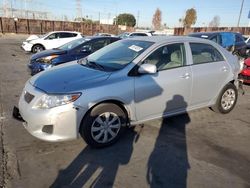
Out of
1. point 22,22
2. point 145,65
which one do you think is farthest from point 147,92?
point 22,22

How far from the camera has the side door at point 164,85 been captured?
13.1ft

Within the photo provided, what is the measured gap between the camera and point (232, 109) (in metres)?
5.77

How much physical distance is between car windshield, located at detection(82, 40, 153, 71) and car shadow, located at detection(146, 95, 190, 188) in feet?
3.32

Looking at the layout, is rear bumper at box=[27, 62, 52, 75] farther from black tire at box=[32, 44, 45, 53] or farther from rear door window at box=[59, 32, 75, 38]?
rear door window at box=[59, 32, 75, 38]

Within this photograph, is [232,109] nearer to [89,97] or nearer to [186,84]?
[186,84]

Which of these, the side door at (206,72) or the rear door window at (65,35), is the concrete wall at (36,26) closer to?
the rear door window at (65,35)

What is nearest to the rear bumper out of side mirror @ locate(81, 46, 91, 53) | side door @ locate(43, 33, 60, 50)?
side mirror @ locate(81, 46, 91, 53)

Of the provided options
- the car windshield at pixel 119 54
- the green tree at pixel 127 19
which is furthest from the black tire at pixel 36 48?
the green tree at pixel 127 19

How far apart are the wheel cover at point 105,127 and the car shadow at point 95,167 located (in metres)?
0.17

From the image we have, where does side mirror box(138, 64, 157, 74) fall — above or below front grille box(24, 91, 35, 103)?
above

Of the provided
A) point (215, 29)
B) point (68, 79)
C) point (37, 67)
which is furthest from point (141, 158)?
point (215, 29)

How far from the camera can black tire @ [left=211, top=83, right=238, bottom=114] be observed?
5.30m

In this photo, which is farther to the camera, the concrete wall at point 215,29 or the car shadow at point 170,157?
the concrete wall at point 215,29

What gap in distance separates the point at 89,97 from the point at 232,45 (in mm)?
10198
